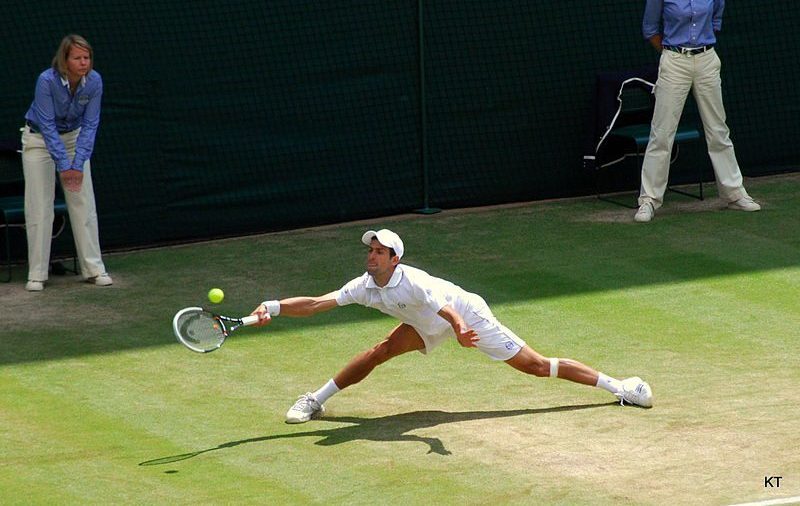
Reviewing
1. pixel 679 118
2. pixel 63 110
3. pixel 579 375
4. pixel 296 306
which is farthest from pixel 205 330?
pixel 679 118

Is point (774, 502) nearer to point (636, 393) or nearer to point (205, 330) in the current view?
point (636, 393)

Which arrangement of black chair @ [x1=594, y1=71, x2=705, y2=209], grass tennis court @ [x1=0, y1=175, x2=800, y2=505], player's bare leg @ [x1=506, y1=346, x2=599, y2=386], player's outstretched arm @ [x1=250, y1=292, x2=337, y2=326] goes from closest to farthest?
1. grass tennis court @ [x1=0, y1=175, x2=800, y2=505]
2. player's outstretched arm @ [x1=250, y1=292, x2=337, y2=326]
3. player's bare leg @ [x1=506, y1=346, x2=599, y2=386]
4. black chair @ [x1=594, y1=71, x2=705, y2=209]

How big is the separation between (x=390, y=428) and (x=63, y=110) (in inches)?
185

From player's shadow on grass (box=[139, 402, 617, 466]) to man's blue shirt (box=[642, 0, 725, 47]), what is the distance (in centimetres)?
547

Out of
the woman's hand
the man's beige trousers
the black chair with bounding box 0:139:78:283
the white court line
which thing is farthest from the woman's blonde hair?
the white court line

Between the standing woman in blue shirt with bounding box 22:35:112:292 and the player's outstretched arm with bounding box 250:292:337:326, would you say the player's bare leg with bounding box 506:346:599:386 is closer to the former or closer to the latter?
the player's outstretched arm with bounding box 250:292:337:326

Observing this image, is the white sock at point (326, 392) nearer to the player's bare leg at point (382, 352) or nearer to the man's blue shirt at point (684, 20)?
the player's bare leg at point (382, 352)

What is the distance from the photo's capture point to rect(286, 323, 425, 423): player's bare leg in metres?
9.67

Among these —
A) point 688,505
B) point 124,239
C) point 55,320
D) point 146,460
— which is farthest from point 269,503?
point 124,239

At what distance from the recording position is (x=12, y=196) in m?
13.8

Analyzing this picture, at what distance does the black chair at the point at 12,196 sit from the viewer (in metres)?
13.4

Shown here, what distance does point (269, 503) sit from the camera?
27.1 feet

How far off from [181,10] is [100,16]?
758mm

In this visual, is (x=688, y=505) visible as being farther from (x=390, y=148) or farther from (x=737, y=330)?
(x=390, y=148)
